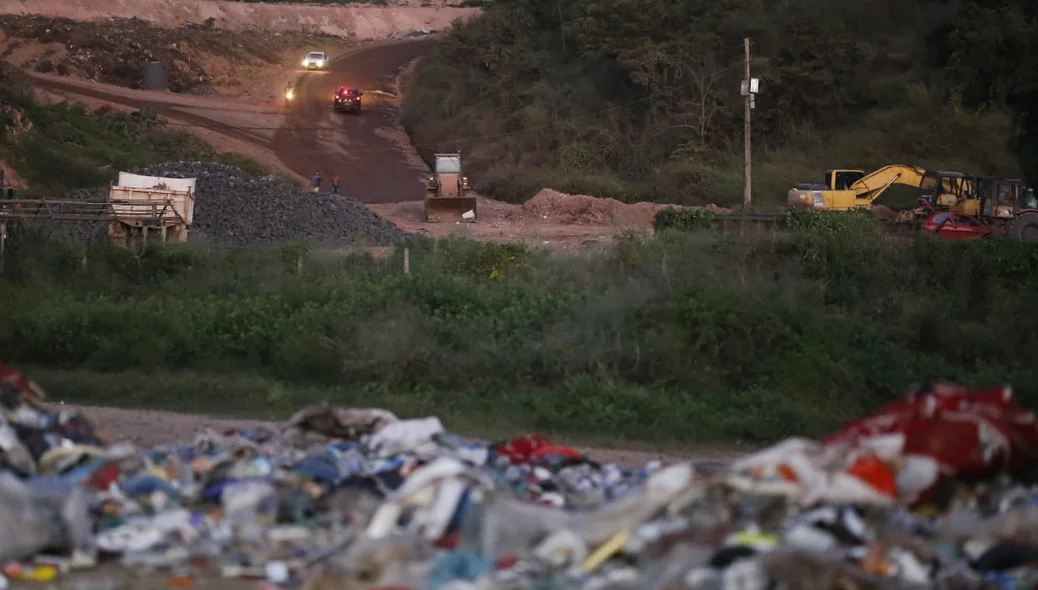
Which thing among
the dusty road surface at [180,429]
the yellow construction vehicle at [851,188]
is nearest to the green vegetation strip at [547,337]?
the dusty road surface at [180,429]

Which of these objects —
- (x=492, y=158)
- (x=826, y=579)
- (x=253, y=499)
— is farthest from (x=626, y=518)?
(x=492, y=158)

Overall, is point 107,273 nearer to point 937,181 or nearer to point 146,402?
point 146,402

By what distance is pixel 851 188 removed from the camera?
41094mm

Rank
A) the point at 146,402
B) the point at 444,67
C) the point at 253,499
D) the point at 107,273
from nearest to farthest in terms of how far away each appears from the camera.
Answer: the point at 253,499 < the point at 146,402 < the point at 107,273 < the point at 444,67

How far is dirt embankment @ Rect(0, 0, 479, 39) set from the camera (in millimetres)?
89938

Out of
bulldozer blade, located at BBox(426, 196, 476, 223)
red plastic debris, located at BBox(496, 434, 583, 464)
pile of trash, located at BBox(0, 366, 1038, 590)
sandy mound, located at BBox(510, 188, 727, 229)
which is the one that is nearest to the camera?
pile of trash, located at BBox(0, 366, 1038, 590)

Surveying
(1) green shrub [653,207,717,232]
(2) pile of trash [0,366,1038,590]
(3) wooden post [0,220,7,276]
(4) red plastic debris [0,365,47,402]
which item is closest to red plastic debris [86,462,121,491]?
(2) pile of trash [0,366,1038,590]

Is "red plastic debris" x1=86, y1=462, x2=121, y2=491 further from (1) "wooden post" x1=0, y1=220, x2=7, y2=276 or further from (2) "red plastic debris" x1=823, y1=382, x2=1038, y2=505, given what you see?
(1) "wooden post" x1=0, y1=220, x2=7, y2=276

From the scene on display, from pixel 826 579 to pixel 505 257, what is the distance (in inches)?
724

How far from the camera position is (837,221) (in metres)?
28.3

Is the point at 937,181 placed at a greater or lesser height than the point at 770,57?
lesser

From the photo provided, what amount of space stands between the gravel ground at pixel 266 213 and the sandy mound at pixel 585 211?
7.70 metres

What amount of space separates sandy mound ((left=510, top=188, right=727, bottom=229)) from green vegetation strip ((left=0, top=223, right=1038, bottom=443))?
16.9m

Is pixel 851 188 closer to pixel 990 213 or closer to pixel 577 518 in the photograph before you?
pixel 990 213
